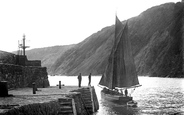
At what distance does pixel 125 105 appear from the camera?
38938 mm

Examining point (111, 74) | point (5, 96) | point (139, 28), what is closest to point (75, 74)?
point (139, 28)

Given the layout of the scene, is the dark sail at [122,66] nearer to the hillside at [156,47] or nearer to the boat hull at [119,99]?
the boat hull at [119,99]

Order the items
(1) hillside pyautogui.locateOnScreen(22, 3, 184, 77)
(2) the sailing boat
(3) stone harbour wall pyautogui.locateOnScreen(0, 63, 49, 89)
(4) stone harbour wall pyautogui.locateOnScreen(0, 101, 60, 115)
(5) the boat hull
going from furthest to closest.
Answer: (1) hillside pyautogui.locateOnScreen(22, 3, 184, 77), (2) the sailing boat, (5) the boat hull, (3) stone harbour wall pyautogui.locateOnScreen(0, 63, 49, 89), (4) stone harbour wall pyautogui.locateOnScreen(0, 101, 60, 115)

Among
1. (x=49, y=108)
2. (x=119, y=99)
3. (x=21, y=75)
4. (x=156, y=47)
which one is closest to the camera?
(x=49, y=108)

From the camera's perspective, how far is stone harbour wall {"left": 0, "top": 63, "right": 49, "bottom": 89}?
25094 millimetres

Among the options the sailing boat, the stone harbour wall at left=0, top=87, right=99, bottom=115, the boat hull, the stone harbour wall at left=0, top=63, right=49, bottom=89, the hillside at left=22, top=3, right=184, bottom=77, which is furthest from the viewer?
the hillside at left=22, top=3, right=184, bottom=77

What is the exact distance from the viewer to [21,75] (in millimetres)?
28797

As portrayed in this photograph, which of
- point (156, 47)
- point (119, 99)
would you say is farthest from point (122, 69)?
point (156, 47)

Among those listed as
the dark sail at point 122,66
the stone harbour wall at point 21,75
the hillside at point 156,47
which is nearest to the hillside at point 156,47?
the hillside at point 156,47

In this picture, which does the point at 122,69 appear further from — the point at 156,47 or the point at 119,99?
the point at 156,47

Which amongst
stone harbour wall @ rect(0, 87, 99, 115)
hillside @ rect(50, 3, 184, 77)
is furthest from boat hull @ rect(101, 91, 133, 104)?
hillside @ rect(50, 3, 184, 77)

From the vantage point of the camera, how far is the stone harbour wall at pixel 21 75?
25.1m

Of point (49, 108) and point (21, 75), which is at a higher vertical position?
point (21, 75)

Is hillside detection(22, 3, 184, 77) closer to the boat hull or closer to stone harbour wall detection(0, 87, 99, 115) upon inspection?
the boat hull
